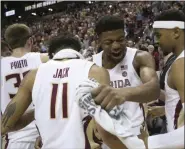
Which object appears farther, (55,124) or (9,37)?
(9,37)

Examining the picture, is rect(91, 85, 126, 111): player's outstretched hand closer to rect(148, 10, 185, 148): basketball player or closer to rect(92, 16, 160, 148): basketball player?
rect(148, 10, 185, 148): basketball player

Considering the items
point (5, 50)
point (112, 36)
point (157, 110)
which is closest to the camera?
point (112, 36)

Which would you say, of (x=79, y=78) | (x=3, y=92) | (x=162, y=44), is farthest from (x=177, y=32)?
(x=3, y=92)

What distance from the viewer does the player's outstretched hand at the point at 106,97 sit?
1.74 meters

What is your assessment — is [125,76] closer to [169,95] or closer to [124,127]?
[169,95]

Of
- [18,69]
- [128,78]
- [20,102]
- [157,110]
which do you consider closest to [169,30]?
[128,78]

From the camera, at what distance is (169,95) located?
268cm

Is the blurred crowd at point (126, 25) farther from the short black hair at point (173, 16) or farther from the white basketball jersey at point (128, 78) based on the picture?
the short black hair at point (173, 16)

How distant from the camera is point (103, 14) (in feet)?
42.6

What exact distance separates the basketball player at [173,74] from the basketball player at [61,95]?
1.22 ft

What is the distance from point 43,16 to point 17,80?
571 inches

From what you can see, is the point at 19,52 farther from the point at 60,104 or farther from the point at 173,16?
the point at 173,16

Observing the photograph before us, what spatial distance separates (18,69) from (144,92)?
1.53 metres

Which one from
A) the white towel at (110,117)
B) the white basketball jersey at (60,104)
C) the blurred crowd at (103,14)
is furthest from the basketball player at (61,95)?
the blurred crowd at (103,14)
